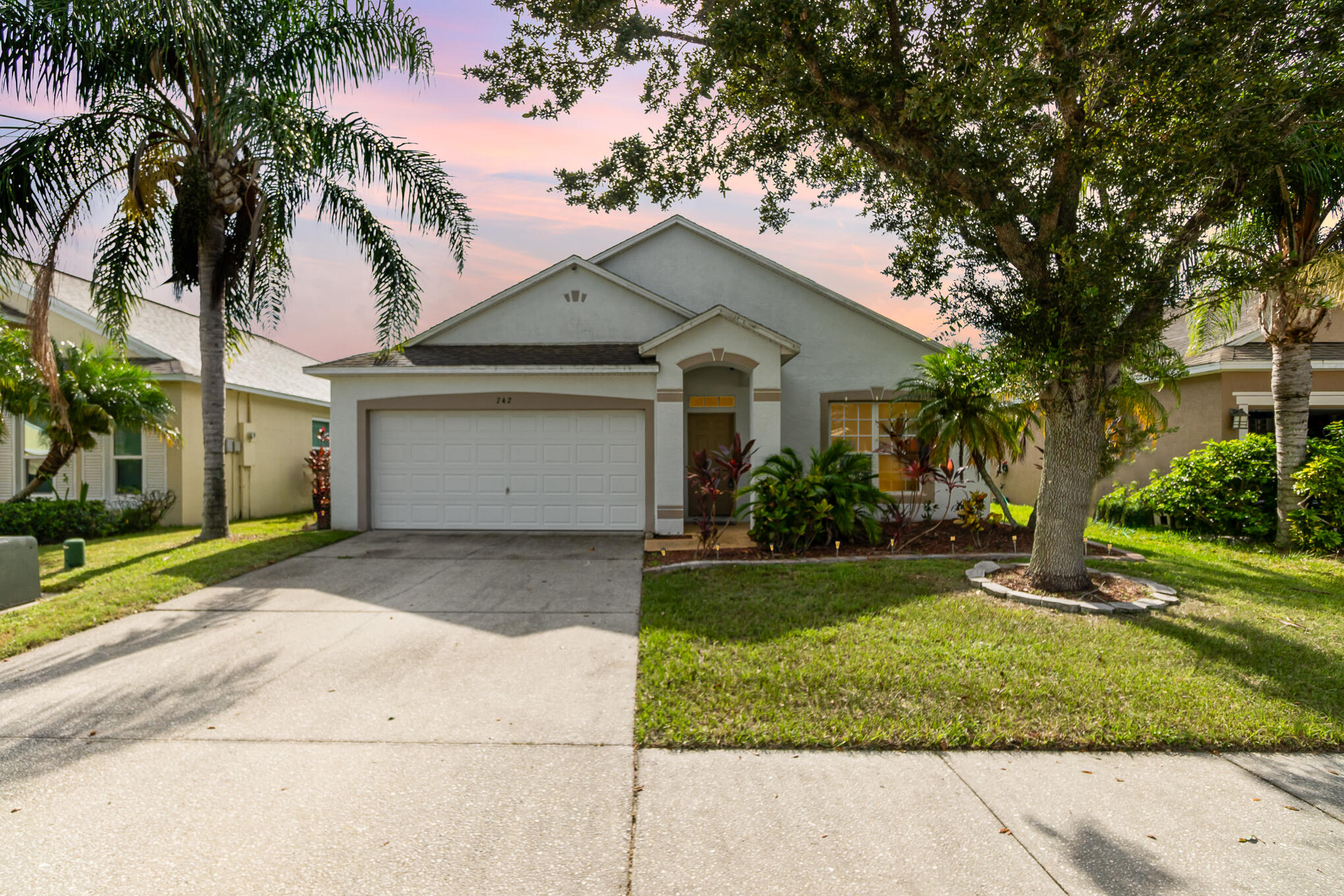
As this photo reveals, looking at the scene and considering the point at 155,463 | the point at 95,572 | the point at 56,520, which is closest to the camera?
the point at 95,572

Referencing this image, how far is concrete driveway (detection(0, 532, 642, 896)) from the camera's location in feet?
10.5

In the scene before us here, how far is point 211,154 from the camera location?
1174 centimetres

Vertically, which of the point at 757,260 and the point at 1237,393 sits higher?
the point at 757,260

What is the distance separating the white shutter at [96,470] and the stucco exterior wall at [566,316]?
694cm

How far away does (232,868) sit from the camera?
10.4 feet

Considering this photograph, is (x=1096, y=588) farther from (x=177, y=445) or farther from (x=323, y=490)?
(x=177, y=445)

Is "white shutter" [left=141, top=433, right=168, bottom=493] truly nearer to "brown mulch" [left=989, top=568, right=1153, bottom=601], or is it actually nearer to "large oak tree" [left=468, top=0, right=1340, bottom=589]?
"large oak tree" [left=468, top=0, right=1340, bottom=589]

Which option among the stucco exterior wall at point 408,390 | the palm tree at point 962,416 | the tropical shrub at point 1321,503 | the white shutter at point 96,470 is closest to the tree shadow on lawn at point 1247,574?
the tropical shrub at point 1321,503

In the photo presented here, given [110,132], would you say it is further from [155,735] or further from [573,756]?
[573,756]

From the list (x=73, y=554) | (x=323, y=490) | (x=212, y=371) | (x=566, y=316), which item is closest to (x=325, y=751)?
(x=73, y=554)

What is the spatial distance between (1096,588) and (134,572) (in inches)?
469

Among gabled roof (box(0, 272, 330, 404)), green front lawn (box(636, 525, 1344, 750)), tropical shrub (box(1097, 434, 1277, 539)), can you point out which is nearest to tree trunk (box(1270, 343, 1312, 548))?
tropical shrub (box(1097, 434, 1277, 539))

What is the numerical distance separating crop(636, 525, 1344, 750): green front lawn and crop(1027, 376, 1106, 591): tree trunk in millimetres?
762

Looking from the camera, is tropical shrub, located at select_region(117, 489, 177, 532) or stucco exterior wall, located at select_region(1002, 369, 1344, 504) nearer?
tropical shrub, located at select_region(117, 489, 177, 532)
